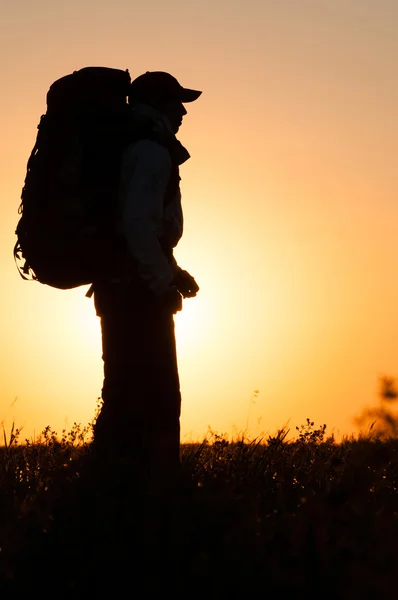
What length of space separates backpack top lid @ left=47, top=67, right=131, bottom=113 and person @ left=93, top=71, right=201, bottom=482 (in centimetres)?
17

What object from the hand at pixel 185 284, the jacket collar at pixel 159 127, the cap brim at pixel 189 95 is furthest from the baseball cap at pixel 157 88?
the hand at pixel 185 284

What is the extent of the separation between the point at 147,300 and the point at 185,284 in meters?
0.38

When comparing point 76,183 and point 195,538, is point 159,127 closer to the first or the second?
point 76,183

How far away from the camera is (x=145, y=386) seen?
18.1 ft

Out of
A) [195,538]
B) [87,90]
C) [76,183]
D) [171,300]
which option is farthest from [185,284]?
[195,538]

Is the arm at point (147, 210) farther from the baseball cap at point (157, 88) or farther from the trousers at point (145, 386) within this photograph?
the baseball cap at point (157, 88)

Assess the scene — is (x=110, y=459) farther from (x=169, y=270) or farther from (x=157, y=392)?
(x=169, y=270)

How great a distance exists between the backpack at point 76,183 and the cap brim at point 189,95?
0.47 metres

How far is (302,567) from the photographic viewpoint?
383 cm

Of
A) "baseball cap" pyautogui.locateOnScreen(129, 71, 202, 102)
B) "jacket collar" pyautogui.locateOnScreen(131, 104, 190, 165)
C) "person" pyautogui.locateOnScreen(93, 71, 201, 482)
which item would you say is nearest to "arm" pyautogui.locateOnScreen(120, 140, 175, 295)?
"person" pyautogui.locateOnScreen(93, 71, 201, 482)

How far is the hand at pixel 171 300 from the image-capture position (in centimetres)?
538

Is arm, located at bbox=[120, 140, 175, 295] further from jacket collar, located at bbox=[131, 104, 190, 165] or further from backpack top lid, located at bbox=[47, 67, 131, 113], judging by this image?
backpack top lid, located at bbox=[47, 67, 131, 113]

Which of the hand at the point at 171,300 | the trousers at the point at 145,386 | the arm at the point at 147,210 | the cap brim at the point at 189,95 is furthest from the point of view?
the cap brim at the point at 189,95

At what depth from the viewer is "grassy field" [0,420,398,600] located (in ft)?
11.9
